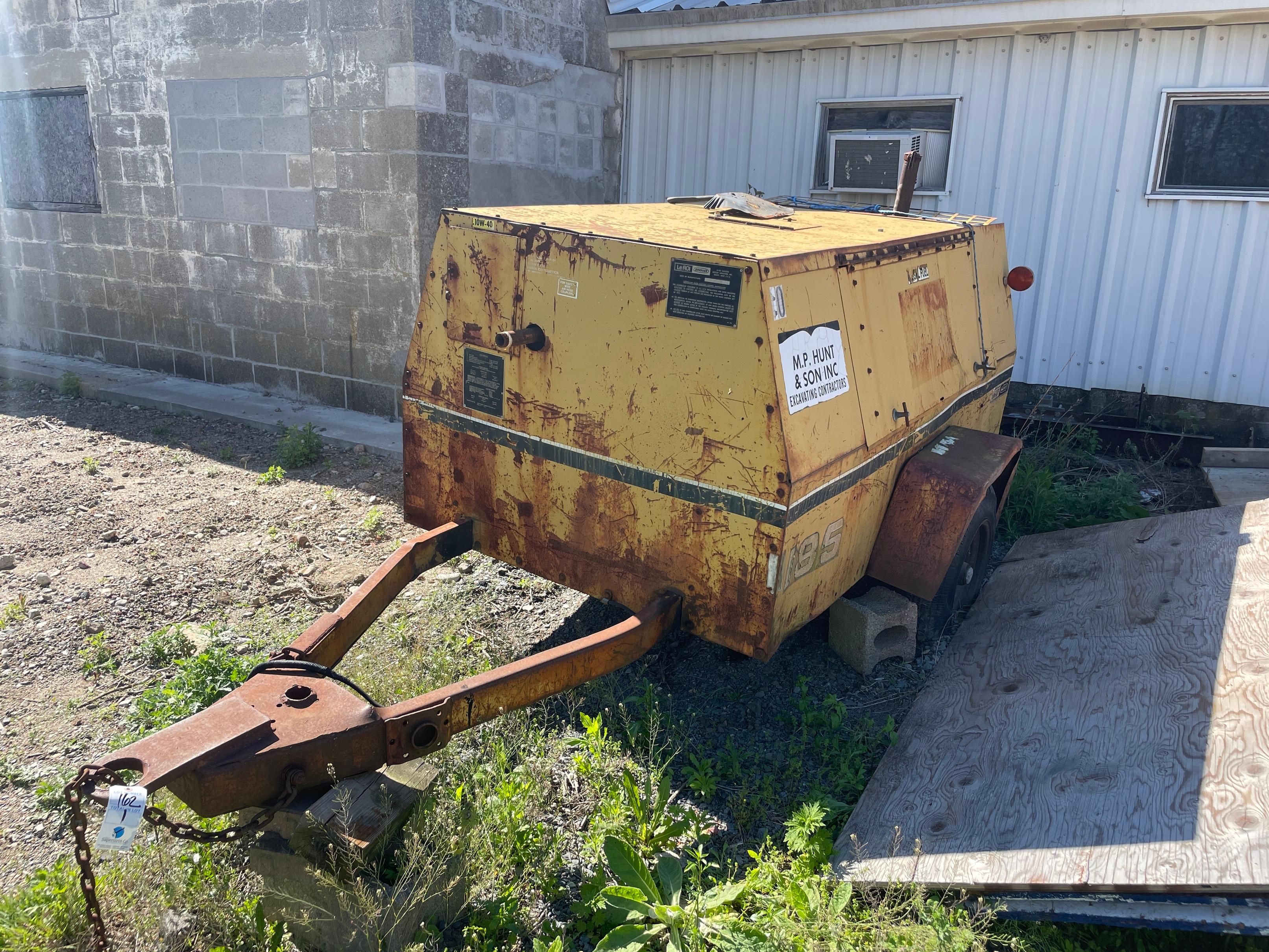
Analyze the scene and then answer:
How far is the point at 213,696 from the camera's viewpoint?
3414 mm

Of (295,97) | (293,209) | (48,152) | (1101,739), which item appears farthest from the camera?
(48,152)

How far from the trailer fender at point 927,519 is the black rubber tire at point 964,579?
0.31 m

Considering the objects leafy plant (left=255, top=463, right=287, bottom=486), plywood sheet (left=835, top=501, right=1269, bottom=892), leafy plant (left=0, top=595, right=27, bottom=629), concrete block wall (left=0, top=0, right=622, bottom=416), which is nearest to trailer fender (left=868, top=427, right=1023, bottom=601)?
plywood sheet (left=835, top=501, right=1269, bottom=892)

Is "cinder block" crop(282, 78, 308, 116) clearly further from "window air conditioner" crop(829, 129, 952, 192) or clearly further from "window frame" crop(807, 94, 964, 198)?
"window air conditioner" crop(829, 129, 952, 192)

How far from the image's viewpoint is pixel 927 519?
151 inches

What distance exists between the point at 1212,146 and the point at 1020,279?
8.11 feet

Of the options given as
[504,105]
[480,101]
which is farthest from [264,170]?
[504,105]

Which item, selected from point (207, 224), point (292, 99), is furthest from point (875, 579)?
point (207, 224)

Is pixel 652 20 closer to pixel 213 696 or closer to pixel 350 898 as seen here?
pixel 213 696

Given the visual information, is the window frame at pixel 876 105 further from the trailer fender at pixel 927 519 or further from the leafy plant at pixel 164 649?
the leafy plant at pixel 164 649

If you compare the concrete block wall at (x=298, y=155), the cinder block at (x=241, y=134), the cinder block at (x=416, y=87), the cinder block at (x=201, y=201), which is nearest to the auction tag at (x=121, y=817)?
the concrete block wall at (x=298, y=155)

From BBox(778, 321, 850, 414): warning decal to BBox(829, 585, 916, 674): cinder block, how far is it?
1.09m

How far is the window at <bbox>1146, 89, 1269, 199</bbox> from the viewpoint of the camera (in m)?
5.99

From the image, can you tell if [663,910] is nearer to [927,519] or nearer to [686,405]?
[686,405]
